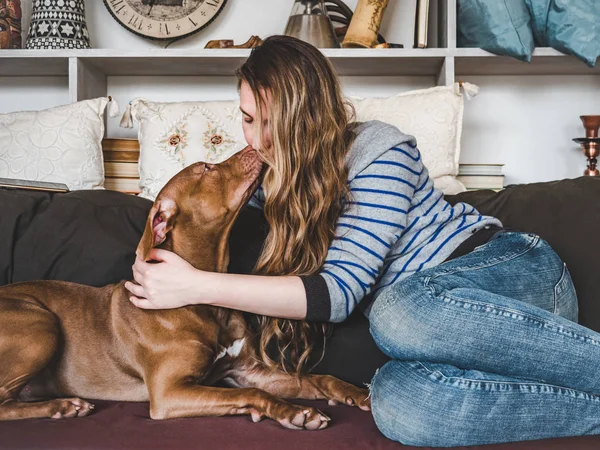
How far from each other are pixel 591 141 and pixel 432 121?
2.64ft

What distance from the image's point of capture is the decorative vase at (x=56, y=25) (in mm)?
2758

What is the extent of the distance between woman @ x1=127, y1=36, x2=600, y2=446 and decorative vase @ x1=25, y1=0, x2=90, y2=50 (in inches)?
47.4

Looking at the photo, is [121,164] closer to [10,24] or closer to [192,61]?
[192,61]

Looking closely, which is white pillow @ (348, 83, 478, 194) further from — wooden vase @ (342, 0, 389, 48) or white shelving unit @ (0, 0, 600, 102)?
wooden vase @ (342, 0, 389, 48)

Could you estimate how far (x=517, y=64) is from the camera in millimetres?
2836

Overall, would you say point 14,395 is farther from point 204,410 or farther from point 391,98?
point 391,98

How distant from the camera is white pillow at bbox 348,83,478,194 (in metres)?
2.37

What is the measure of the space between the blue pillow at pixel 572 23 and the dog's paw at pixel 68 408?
198 cm

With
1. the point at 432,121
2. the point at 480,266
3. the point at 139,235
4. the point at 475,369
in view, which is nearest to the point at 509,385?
the point at 475,369

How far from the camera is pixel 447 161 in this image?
238 cm

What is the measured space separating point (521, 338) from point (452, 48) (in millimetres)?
1457

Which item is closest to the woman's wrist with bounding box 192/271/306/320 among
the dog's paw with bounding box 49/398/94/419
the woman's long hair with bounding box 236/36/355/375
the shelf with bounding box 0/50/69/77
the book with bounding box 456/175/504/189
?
the woman's long hair with bounding box 236/36/355/375

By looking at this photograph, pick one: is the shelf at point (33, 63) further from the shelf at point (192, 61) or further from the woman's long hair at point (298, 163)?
the woman's long hair at point (298, 163)

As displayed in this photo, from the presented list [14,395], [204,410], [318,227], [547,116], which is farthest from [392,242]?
[547,116]
